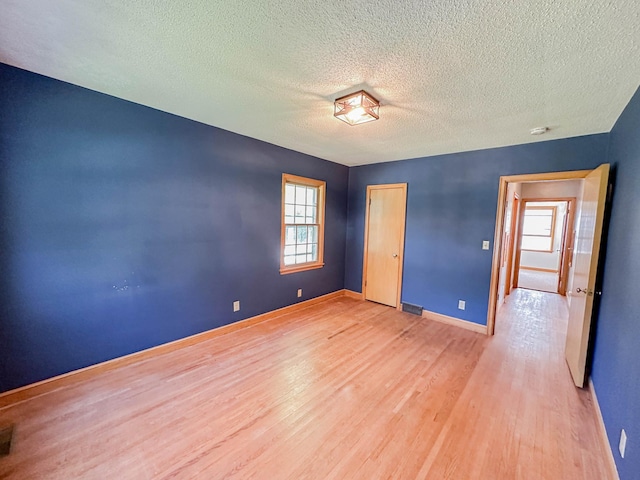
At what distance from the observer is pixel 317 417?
192 cm

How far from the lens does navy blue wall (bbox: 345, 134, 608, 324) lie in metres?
3.15

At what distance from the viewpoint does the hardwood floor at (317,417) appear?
1.54 meters

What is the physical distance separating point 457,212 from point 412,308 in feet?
5.35

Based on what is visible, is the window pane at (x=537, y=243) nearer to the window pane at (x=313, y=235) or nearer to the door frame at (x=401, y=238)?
the door frame at (x=401, y=238)

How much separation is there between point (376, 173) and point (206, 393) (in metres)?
3.94

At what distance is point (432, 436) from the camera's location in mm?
1787

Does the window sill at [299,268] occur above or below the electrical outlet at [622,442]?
above

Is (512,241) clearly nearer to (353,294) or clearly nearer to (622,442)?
(353,294)

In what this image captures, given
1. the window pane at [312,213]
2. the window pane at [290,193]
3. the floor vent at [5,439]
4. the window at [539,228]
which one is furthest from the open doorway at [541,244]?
the floor vent at [5,439]

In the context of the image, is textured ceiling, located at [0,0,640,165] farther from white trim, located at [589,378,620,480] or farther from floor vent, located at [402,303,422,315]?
floor vent, located at [402,303,422,315]

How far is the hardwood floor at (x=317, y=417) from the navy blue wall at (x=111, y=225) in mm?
389

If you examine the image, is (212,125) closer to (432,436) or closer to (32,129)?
(32,129)

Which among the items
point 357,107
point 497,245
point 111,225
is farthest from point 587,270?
point 111,225

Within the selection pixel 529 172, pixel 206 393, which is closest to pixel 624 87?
pixel 529 172
